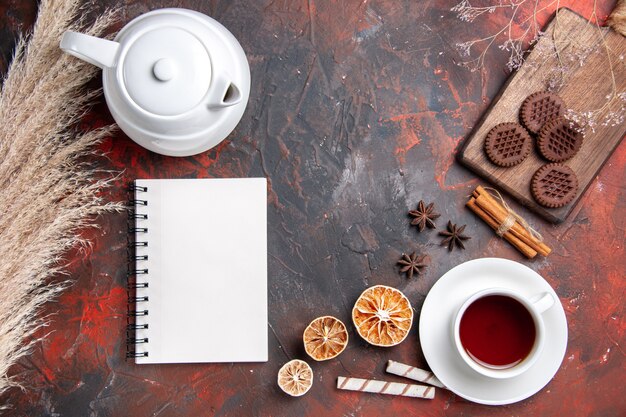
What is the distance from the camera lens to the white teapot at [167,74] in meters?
1.41

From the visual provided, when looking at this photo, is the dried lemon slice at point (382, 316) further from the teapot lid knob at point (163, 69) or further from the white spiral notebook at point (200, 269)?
the teapot lid knob at point (163, 69)

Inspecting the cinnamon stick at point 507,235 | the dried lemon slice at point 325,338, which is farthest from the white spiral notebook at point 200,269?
the cinnamon stick at point 507,235

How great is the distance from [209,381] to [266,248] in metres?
0.41

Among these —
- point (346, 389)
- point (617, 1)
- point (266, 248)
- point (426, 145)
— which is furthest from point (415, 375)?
point (617, 1)

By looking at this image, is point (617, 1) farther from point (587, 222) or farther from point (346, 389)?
point (346, 389)

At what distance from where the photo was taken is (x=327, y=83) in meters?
1.68

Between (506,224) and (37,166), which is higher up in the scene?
(506,224)

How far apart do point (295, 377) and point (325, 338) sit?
13 cm

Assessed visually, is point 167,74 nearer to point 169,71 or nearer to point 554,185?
point 169,71

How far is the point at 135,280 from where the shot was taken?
5.47 feet

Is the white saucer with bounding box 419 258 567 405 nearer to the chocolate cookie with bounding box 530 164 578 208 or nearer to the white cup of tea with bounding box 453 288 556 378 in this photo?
the white cup of tea with bounding box 453 288 556 378

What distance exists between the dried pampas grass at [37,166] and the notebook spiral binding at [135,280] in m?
0.06

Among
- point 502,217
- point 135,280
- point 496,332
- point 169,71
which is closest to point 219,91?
point 169,71

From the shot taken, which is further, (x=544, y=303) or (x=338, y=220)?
(x=338, y=220)
